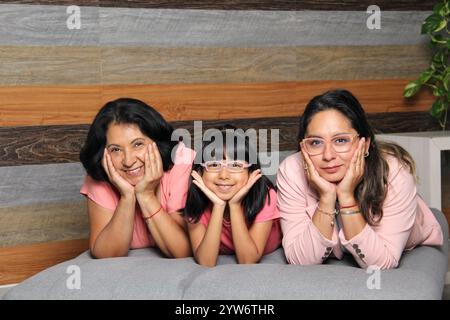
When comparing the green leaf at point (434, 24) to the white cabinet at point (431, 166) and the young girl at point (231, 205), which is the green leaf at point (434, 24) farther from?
the young girl at point (231, 205)

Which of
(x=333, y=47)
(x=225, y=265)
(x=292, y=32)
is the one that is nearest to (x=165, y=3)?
(x=292, y=32)

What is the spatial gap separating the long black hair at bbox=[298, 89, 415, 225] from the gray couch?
0.19 meters

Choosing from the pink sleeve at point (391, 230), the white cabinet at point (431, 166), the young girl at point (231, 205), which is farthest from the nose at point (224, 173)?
the white cabinet at point (431, 166)

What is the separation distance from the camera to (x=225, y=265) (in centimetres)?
218

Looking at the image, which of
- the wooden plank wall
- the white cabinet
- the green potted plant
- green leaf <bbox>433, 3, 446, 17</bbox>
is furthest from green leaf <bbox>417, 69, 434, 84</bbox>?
the white cabinet

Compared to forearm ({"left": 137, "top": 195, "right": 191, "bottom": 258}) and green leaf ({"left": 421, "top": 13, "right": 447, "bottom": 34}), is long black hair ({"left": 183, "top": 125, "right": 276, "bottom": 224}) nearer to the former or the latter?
forearm ({"left": 137, "top": 195, "right": 191, "bottom": 258})

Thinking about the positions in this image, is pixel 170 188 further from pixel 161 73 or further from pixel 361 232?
pixel 161 73

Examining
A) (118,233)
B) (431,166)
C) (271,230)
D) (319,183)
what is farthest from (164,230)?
(431,166)

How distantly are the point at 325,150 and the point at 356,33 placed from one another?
171cm

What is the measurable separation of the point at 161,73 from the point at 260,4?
1.93 feet

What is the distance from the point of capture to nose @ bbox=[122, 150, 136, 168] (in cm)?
229

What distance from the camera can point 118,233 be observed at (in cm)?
231

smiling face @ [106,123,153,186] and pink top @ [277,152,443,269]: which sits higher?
smiling face @ [106,123,153,186]

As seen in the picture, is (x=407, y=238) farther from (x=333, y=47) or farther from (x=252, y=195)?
(x=333, y=47)
